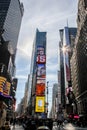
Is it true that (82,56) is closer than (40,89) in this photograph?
No

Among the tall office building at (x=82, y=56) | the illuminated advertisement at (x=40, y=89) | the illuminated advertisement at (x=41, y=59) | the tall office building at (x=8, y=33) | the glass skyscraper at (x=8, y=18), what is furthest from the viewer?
the glass skyscraper at (x=8, y=18)

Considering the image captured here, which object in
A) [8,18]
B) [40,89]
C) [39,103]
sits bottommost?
[39,103]

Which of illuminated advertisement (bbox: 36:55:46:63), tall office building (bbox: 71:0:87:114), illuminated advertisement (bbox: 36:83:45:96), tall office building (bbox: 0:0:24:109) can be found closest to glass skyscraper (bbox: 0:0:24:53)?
tall office building (bbox: 0:0:24:109)

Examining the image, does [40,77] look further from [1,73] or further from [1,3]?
[1,3]

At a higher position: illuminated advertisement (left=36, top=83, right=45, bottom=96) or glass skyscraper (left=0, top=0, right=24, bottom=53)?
glass skyscraper (left=0, top=0, right=24, bottom=53)

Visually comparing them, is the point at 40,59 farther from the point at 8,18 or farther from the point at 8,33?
the point at 8,18

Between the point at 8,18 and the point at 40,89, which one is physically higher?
the point at 8,18

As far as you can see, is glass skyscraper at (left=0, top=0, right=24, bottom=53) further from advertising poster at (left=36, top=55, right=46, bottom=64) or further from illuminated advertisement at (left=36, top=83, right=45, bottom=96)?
illuminated advertisement at (left=36, top=83, right=45, bottom=96)

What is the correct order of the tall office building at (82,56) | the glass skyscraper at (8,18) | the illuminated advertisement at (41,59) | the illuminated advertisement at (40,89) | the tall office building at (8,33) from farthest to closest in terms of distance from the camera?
the glass skyscraper at (8,18), the tall office building at (8,33), the tall office building at (82,56), the illuminated advertisement at (41,59), the illuminated advertisement at (40,89)

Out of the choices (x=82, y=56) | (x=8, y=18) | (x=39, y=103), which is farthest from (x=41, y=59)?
(x=8, y=18)

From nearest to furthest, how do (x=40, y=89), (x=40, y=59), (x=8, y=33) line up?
1. (x=40, y=89)
2. (x=40, y=59)
3. (x=8, y=33)

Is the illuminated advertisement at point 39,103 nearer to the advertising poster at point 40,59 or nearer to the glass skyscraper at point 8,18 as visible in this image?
the advertising poster at point 40,59

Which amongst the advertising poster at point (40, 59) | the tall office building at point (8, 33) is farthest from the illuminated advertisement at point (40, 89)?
the tall office building at point (8, 33)

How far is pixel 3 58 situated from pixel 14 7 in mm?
82101
